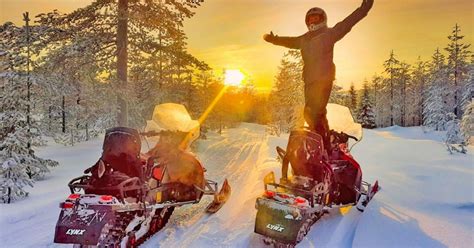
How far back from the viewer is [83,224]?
459cm

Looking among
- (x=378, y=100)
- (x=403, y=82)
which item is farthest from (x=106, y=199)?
(x=378, y=100)

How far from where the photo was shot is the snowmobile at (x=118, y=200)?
4605 mm

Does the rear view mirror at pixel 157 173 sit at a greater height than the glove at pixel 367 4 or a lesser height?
lesser

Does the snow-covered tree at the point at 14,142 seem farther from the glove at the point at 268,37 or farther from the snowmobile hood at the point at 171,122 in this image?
the glove at the point at 268,37

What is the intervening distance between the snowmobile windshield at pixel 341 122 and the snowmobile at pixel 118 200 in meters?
3.33

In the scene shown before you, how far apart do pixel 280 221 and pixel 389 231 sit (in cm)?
176

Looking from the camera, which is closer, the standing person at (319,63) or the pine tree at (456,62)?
the standing person at (319,63)

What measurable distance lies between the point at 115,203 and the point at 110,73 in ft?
36.2

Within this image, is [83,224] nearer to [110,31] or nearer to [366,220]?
[366,220]

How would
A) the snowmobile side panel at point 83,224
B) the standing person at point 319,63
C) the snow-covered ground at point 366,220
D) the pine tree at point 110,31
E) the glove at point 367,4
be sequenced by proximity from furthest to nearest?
the pine tree at point 110,31
the standing person at point 319,63
the glove at point 367,4
the snow-covered ground at point 366,220
the snowmobile side panel at point 83,224

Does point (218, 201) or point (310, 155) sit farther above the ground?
point (310, 155)

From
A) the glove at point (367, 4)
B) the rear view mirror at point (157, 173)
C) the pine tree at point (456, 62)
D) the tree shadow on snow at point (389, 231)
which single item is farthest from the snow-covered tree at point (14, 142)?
the pine tree at point (456, 62)

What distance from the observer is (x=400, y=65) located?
74.0 meters

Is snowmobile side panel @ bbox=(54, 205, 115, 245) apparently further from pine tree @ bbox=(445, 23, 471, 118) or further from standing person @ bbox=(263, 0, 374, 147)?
pine tree @ bbox=(445, 23, 471, 118)
